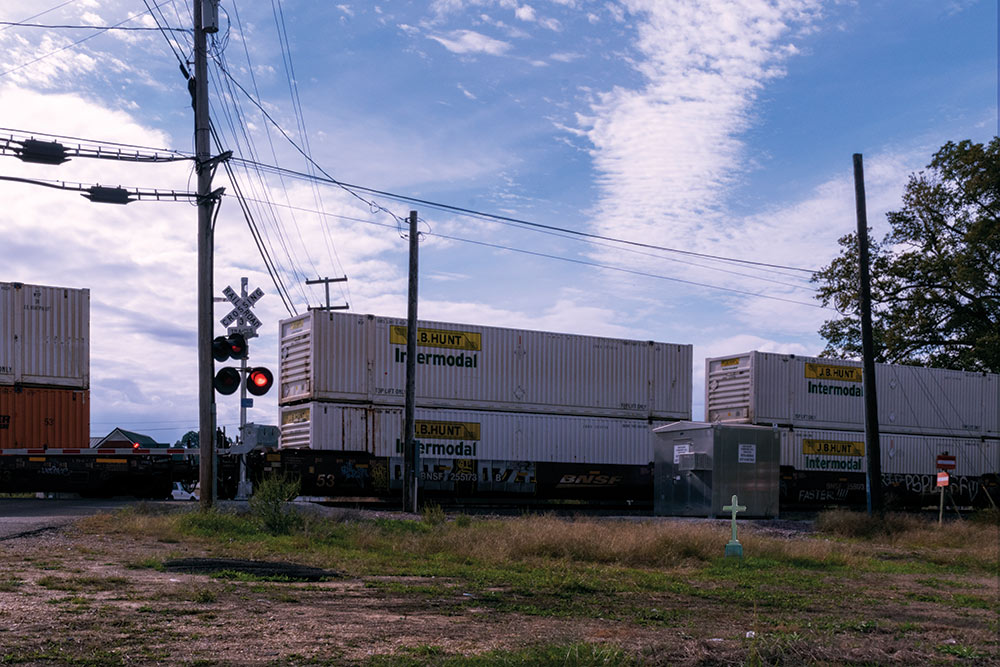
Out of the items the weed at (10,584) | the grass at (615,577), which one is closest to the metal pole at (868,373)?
the grass at (615,577)

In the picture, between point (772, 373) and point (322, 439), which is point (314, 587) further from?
point (772, 373)

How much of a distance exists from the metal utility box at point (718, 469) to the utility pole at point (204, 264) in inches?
442

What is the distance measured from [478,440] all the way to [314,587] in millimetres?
17859

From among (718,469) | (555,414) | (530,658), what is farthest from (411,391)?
(530,658)

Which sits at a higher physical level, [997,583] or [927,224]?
[927,224]

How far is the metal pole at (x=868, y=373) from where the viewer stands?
73.3 ft

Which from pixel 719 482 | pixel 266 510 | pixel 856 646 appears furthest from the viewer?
pixel 719 482

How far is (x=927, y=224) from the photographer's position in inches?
1757

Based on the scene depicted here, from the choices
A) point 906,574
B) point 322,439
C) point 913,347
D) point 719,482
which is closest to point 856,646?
point 906,574

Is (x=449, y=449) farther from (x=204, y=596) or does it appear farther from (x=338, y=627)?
(x=338, y=627)

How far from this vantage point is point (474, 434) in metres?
27.0

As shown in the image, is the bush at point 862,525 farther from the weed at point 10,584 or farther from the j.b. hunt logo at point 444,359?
the weed at point 10,584

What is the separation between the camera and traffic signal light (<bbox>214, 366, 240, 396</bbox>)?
53.0 ft

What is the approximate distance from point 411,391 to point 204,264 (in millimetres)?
8494
